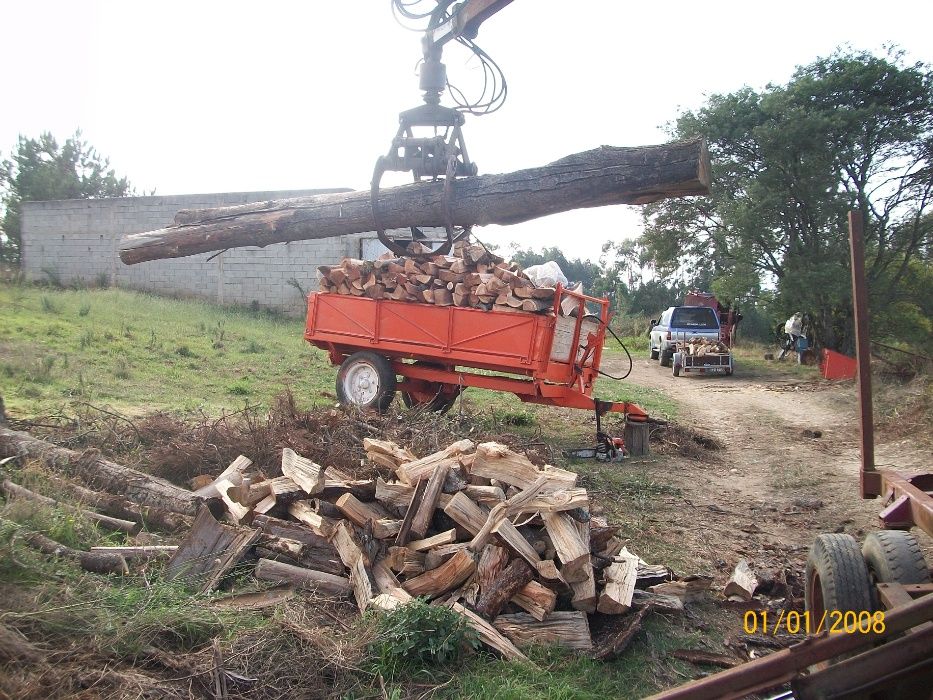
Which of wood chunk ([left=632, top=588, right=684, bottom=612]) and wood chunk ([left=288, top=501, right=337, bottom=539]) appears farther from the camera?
wood chunk ([left=288, top=501, right=337, bottom=539])

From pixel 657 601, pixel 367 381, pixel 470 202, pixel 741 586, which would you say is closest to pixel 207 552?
pixel 657 601

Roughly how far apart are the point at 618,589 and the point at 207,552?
244 cm

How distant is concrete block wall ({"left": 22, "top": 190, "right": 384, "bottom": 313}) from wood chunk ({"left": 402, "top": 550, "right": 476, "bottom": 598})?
17.7m

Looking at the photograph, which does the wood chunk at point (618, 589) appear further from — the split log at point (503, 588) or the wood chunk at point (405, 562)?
the wood chunk at point (405, 562)

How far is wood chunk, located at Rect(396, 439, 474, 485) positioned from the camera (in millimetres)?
4859

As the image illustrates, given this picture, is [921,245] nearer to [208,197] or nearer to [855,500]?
[855,500]

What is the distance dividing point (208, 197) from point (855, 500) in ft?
68.0

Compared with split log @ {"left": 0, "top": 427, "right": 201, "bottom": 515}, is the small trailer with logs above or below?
above

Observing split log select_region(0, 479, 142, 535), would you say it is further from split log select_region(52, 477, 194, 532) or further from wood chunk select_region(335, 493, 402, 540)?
wood chunk select_region(335, 493, 402, 540)

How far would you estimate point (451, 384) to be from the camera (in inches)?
390

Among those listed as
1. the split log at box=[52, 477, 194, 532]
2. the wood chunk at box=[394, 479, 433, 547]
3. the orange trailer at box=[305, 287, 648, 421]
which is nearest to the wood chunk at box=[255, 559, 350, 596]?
the wood chunk at box=[394, 479, 433, 547]

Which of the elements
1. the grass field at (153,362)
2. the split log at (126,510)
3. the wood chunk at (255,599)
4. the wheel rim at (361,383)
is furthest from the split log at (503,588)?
the grass field at (153,362)

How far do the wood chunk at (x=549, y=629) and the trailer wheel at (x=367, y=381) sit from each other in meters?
5.46

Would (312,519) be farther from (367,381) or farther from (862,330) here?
(367,381)
